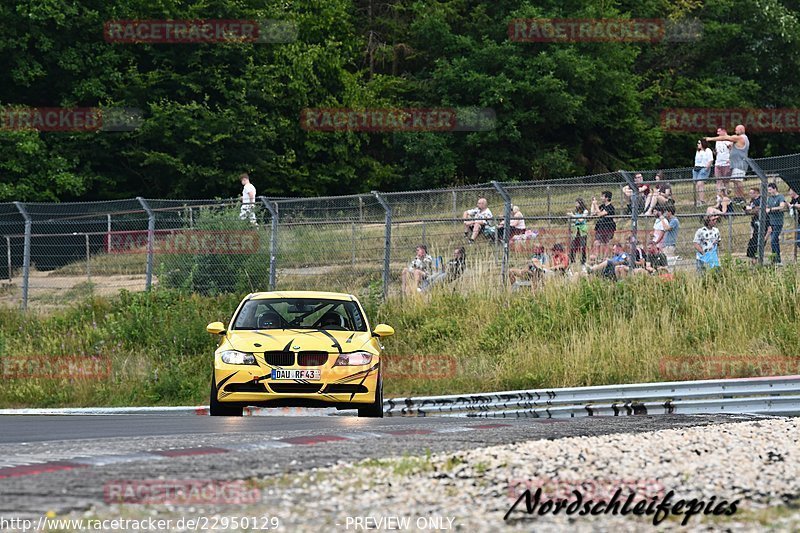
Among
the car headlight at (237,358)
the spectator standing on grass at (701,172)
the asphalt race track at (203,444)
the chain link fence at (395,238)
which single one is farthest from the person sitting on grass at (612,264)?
the car headlight at (237,358)

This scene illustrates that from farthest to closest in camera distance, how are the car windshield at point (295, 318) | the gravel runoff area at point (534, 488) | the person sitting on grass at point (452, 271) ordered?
the person sitting on grass at point (452, 271)
the car windshield at point (295, 318)
the gravel runoff area at point (534, 488)

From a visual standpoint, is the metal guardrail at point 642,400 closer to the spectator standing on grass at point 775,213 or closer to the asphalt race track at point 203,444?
the asphalt race track at point 203,444

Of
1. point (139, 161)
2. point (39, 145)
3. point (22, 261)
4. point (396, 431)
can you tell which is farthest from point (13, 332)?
point (139, 161)

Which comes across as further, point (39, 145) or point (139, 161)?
point (139, 161)

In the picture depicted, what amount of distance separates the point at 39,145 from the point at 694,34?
107 feet

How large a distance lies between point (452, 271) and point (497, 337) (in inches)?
93.9

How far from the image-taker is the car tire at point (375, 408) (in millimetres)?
14805

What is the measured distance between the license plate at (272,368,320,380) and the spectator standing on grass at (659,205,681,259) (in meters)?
8.98

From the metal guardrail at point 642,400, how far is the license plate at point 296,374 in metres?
3.69

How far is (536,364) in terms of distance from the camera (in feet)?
65.6

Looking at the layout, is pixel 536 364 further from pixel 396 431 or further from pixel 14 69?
pixel 14 69

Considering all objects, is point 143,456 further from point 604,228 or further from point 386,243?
point 386,243

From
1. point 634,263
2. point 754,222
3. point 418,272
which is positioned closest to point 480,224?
point 418,272

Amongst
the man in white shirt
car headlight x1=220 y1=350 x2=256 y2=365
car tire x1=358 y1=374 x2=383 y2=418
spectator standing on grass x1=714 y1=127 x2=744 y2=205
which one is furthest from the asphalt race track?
the man in white shirt
